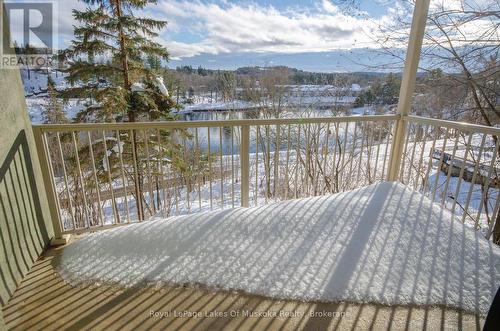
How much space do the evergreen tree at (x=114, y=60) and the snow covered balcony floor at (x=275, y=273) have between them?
12.0 ft

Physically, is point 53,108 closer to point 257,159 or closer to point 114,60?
point 114,60

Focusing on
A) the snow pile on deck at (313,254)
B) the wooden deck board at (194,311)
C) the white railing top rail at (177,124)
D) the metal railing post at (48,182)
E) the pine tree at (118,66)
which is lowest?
the wooden deck board at (194,311)

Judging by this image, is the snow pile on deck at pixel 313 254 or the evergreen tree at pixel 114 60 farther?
the evergreen tree at pixel 114 60

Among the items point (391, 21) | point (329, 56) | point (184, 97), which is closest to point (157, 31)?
point (184, 97)

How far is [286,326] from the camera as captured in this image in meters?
1.37

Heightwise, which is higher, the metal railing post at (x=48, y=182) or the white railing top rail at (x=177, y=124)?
the white railing top rail at (x=177, y=124)

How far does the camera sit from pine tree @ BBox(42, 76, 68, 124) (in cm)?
394

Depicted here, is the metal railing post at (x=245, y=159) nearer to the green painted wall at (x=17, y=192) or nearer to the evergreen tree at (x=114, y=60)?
the green painted wall at (x=17, y=192)

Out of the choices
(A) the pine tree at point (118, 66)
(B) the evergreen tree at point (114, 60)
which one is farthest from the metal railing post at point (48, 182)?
(B) the evergreen tree at point (114, 60)

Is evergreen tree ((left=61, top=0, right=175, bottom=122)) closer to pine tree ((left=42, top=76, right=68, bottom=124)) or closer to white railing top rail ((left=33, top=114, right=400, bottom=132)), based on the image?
pine tree ((left=42, top=76, right=68, bottom=124))

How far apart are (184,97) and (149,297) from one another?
4021 mm

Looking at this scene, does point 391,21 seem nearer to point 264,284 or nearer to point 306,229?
point 306,229

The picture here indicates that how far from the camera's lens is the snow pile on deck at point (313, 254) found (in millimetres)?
1550

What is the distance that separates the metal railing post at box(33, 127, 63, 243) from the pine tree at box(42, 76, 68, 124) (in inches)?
93.4
